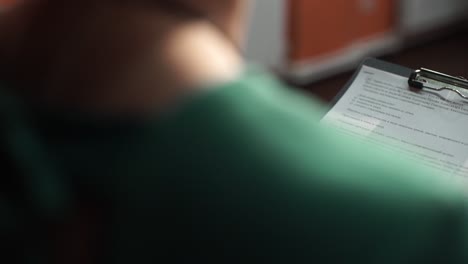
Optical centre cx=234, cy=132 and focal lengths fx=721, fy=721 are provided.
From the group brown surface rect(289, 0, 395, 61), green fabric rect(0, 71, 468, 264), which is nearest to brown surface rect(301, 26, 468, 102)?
brown surface rect(289, 0, 395, 61)

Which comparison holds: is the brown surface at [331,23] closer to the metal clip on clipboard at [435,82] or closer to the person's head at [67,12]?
the metal clip on clipboard at [435,82]

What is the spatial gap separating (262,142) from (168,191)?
70 mm

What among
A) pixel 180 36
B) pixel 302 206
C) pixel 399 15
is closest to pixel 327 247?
pixel 302 206

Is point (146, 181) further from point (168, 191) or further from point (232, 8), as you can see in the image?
point (232, 8)

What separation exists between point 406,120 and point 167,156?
584 millimetres

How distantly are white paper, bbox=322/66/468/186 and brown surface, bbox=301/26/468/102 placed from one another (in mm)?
1782

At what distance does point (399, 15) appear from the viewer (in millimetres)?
3205

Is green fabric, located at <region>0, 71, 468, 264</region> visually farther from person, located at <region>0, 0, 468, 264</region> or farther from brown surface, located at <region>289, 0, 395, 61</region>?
brown surface, located at <region>289, 0, 395, 61</region>

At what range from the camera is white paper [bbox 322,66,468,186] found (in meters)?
0.93

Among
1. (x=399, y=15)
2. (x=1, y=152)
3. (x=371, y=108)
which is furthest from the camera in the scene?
(x=399, y=15)

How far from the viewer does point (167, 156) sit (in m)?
0.47

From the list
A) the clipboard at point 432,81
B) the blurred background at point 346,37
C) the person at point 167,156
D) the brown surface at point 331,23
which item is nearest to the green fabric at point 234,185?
the person at point 167,156

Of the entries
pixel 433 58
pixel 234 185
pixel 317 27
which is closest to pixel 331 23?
pixel 317 27

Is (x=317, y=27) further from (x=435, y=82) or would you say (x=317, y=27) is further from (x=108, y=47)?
(x=108, y=47)
